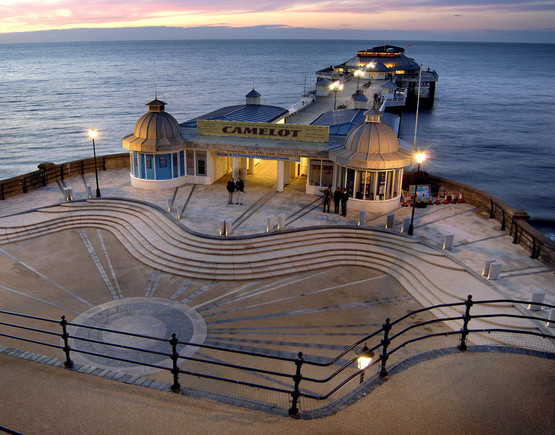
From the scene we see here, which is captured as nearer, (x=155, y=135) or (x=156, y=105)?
(x=155, y=135)

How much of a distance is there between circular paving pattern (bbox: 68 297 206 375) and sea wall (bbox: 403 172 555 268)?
47.1 feet

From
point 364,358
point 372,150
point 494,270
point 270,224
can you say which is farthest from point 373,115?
point 364,358

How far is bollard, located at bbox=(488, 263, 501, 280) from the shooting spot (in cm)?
1825

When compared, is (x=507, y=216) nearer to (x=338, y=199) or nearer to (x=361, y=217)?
(x=361, y=217)

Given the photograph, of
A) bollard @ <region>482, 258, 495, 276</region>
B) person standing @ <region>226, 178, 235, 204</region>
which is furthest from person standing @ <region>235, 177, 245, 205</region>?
bollard @ <region>482, 258, 495, 276</region>

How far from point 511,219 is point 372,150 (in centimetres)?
785

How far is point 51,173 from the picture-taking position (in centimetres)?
3139

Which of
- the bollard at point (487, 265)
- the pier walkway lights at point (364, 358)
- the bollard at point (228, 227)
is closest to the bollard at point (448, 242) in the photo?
the bollard at point (487, 265)

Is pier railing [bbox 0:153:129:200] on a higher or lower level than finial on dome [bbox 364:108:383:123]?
lower

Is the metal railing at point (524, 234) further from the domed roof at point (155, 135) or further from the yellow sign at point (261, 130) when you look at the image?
the domed roof at point (155, 135)

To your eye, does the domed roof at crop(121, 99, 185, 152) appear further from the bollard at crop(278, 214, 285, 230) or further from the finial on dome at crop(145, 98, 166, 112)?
the bollard at crop(278, 214, 285, 230)

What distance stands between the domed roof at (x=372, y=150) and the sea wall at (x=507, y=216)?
4600 millimetres

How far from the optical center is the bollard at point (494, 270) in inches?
719

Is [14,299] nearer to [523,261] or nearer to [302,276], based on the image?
[302,276]
